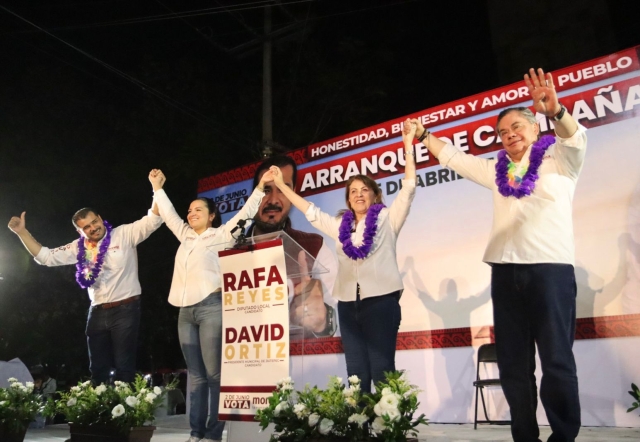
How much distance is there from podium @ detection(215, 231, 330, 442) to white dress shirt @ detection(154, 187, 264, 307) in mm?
345

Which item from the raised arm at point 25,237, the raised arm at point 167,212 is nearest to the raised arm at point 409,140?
the raised arm at point 167,212

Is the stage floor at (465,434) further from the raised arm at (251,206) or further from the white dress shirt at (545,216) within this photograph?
the raised arm at (251,206)

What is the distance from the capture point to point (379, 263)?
9.27 feet

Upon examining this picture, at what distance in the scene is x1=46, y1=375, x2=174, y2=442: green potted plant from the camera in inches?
122

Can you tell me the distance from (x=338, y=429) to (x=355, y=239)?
1035mm

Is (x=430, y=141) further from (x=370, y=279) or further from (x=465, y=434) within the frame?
(x=465, y=434)

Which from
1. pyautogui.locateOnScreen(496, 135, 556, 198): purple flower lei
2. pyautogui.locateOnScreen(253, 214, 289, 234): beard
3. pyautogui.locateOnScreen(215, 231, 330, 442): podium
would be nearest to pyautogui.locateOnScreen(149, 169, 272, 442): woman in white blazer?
pyautogui.locateOnScreen(215, 231, 330, 442): podium

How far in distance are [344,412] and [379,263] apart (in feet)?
2.73

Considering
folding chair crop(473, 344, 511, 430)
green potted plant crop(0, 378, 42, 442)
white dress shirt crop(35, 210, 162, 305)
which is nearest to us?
green potted plant crop(0, 378, 42, 442)

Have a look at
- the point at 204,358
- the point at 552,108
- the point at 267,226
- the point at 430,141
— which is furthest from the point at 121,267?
the point at 552,108

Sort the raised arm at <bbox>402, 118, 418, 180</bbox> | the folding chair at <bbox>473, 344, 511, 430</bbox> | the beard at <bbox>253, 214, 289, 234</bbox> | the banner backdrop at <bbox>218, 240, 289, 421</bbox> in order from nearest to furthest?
1. the banner backdrop at <bbox>218, 240, 289, 421</bbox>
2. the raised arm at <bbox>402, 118, 418, 180</bbox>
3. the folding chair at <bbox>473, 344, 511, 430</bbox>
4. the beard at <bbox>253, 214, 289, 234</bbox>

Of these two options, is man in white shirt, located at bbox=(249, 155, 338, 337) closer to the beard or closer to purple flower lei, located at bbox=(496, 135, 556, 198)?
the beard

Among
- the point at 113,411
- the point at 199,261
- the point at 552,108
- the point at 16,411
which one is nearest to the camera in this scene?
the point at 552,108

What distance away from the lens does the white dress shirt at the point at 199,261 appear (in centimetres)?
322
